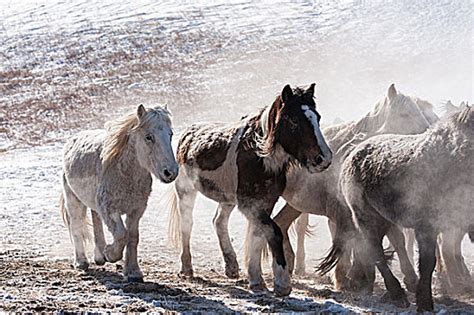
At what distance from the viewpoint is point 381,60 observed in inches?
1358

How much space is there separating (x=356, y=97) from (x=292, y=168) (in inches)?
839

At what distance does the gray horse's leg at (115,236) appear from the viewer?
732 centimetres

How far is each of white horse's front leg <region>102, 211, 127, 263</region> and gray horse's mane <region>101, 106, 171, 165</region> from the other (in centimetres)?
62

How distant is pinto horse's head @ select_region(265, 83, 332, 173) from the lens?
6.95m

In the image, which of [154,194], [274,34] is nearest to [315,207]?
[154,194]

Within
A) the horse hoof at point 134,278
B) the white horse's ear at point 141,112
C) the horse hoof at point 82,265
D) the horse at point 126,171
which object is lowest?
the horse hoof at point 82,265

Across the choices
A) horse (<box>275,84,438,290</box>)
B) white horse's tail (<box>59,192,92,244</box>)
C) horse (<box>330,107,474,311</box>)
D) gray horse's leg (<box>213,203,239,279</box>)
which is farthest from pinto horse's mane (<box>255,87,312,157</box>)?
white horse's tail (<box>59,192,92,244</box>)

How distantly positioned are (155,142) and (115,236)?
3.22ft

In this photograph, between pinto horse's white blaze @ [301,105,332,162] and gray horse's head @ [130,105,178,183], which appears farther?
gray horse's head @ [130,105,178,183]

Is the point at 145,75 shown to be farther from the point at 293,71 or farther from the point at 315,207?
the point at 315,207

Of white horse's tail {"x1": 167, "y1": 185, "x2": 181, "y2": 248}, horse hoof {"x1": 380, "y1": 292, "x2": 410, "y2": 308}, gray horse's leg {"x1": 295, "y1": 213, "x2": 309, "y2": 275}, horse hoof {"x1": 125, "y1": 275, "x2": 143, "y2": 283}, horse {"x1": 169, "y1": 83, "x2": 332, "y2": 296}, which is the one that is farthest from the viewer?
gray horse's leg {"x1": 295, "y1": 213, "x2": 309, "y2": 275}

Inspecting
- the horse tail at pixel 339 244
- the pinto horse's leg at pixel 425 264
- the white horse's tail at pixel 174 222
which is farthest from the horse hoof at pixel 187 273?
the pinto horse's leg at pixel 425 264

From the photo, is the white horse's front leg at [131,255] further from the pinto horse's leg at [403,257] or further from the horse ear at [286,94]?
the pinto horse's leg at [403,257]

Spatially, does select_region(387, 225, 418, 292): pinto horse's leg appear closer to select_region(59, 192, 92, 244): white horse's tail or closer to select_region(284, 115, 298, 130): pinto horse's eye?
select_region(284, 115, 298, 130): pinto horse's eye
